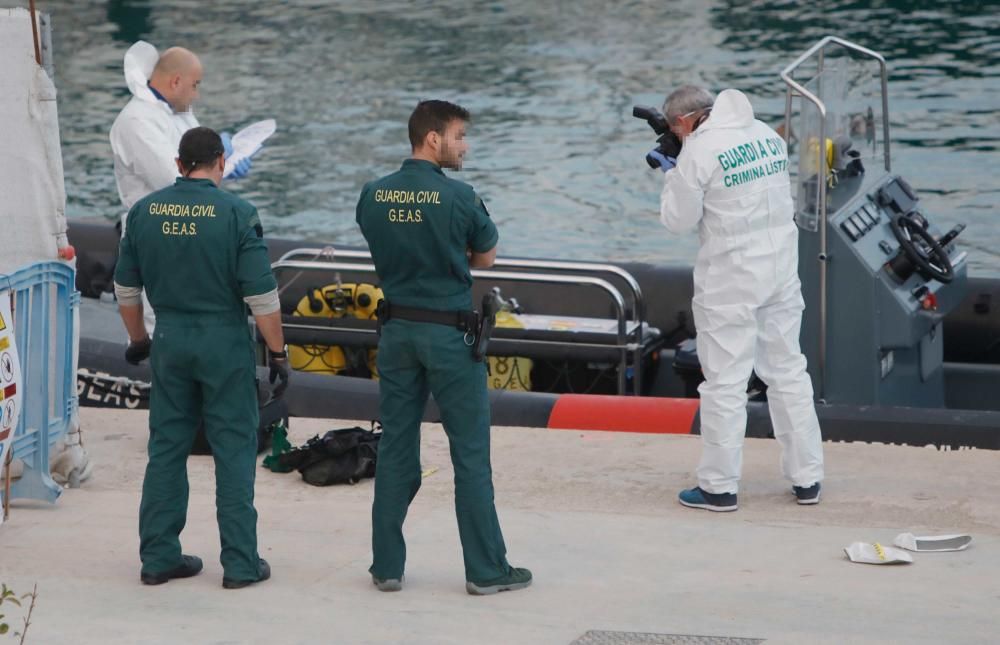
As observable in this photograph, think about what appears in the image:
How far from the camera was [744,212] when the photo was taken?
5.57 meters

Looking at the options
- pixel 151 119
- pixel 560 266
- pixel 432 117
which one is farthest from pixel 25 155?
pixel 560 266

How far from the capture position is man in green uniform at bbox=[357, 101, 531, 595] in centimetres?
455

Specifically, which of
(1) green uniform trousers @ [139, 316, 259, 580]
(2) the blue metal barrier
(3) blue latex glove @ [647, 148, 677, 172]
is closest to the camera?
(3) blue latex glove @ [647, 148, 677, 172]

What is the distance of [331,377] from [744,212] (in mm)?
2878

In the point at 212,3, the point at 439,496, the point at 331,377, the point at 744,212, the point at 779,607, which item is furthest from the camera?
the point at 212,3

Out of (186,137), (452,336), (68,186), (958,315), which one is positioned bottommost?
(68,186)

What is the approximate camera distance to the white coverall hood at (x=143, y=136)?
6.89 m

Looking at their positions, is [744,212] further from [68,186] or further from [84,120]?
[84,120]

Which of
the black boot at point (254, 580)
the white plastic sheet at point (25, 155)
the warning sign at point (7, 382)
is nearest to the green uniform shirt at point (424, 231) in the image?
the black boot at point (254, 580)

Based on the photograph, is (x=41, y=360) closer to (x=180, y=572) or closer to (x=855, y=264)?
(x=180, y=572)

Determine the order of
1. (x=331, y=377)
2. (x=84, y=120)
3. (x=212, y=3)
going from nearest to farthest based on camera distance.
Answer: (x=331, y=377) → (x=84, y=120) → (x=212, y=3)

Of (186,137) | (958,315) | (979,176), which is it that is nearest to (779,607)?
(186,137)

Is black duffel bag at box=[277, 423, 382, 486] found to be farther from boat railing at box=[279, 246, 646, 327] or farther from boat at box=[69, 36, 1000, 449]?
boat railing at box=[279, 246, 646, 327]

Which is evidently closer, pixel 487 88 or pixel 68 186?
pixel 68 186
